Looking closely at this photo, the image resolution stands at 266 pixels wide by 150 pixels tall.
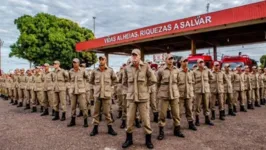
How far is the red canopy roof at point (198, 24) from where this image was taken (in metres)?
12.5

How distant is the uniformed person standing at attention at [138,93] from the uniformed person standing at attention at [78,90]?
2354 millimetres

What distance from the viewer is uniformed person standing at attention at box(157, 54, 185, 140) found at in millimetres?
5492

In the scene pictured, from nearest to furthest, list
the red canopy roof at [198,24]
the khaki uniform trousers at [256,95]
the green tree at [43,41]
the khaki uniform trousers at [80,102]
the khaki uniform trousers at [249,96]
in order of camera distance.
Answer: the khaki uniform trousers at [80,102], the khaki uniform trousers at [249,96], the khaki uniform trousers at [256,95], the red canopy roof at [198,24], the green tree at [43,41]

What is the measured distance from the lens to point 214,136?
221 inches

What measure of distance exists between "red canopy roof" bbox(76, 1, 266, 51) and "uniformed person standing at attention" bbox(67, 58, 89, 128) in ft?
33.6

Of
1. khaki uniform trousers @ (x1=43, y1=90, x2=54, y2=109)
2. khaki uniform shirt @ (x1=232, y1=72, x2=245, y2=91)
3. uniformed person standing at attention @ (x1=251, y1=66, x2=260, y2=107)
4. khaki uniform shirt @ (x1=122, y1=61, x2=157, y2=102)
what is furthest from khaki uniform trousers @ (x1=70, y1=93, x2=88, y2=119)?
uniformed person standing at attention @ (x1=251, y1=66, x2=260, y2=107)

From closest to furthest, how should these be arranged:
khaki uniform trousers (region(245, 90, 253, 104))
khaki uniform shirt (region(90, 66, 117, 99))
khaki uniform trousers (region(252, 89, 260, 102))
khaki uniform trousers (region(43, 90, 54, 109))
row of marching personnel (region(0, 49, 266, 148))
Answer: row of marching personnel (region(0, 49, 266, 148)), khaki uniform shirt (region(90, 66, 117, 99)), khaki uniform trousers (region(43, 90, 54, 109)), khaki uniform trousers (region(245, 90, 253, 104)), khaki uniform trousers (region(252, 89, 260, 102))

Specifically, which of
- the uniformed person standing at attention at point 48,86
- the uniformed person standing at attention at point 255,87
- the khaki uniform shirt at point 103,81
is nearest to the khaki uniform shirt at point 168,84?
the khaki uniform shirt at point 103,81

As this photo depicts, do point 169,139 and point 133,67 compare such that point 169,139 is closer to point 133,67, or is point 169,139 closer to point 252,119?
point 133,67

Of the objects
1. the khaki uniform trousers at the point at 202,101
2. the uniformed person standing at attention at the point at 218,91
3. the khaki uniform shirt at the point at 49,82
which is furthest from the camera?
the khaki uniform shirt at the point at 49,82

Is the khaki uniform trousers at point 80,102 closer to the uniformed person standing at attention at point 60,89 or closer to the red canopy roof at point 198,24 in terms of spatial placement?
the uniformed person standing at attention at point 60,89

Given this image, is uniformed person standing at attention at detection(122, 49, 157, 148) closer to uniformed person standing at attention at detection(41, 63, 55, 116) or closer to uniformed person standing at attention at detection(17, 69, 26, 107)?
uniformed person standing at attention at detection(41, 63, 55, 116)

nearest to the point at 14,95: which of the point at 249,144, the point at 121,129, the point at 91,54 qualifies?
the point at 121,129

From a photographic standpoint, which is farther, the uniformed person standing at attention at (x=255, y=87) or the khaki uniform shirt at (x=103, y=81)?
the uniformed person standing at attention at (x=255, y=87)
